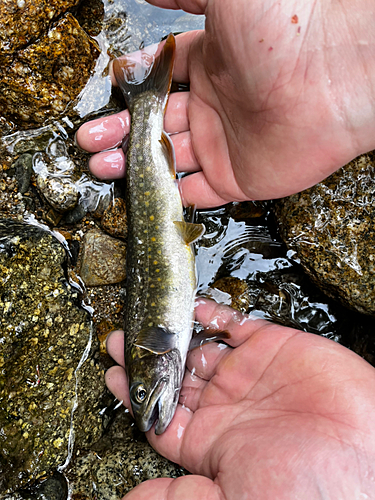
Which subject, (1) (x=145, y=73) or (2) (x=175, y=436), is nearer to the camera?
(2) (x=175, y=436)

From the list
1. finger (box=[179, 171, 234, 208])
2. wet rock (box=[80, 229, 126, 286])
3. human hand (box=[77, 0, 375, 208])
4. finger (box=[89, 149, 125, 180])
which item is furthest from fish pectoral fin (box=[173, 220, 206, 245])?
finger (box=[89, 149, 125, 180])

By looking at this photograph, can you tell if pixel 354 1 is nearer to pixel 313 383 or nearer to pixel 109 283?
pixel 313 383

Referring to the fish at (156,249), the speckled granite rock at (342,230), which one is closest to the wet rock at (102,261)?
the fish at (156,249)

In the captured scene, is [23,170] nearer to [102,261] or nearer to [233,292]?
[102,261]

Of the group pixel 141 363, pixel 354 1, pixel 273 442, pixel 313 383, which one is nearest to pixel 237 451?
pixel 273 442

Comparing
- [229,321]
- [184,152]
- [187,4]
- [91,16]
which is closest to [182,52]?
[187,4]

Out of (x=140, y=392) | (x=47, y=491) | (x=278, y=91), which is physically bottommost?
(x=47, y=491)

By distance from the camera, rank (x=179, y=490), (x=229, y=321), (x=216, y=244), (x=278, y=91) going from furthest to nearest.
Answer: (x=216, y=244) < (x=229, y=321) < (x=278, y=91) < (x=179, y=490)
